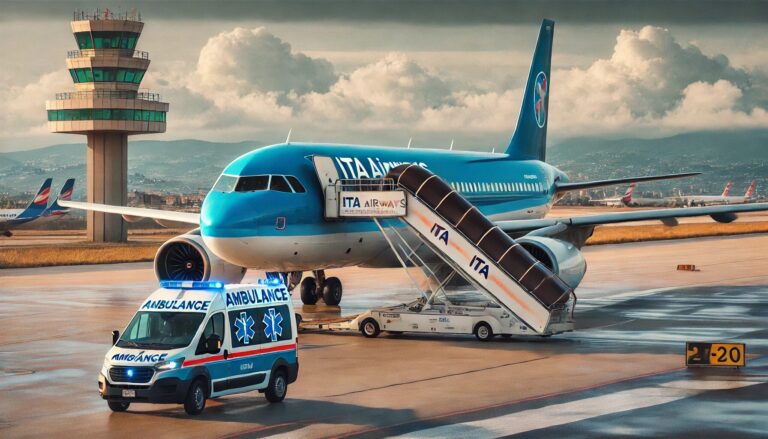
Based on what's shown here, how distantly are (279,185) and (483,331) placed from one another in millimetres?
6417

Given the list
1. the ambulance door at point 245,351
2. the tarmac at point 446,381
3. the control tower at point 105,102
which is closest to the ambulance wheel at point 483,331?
the tarmac at point 446,381

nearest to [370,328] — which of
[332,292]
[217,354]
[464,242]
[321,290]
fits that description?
[464,242]

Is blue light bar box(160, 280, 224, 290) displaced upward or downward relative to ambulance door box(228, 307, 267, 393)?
upward

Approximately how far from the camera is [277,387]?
20.2 metres

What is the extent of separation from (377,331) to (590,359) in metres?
6.45

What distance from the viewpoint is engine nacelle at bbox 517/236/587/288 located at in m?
32.0

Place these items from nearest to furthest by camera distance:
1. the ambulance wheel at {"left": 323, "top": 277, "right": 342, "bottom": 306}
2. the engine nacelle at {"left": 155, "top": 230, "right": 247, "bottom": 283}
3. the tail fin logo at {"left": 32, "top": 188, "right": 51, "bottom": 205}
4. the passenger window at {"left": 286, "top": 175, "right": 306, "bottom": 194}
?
the passenger window at {"left": 286, "top": 175, "right": 306, "bottom": 194}
the engine nacelle at {"left": 155, "top": 230, "right": 247, "bottom": 283}
the ambulance wheel at {"left": 323, "top": 277, "right": 342, "bottom": 306}
the tail fin logo at {"left": 32, "top": 188, "right": 51, "bottom": 205}

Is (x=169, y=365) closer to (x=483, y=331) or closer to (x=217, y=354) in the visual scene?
(x=217, y=354)

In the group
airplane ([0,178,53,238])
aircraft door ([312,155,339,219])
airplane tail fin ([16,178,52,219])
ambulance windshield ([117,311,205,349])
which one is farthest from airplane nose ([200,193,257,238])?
airplane tail fin ([16,178,52,219])

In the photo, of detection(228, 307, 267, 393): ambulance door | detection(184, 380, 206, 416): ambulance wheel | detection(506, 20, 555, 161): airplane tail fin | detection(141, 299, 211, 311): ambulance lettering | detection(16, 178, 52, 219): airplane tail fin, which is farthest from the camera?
detection(16, 178, 52, 219): airplane tail fin

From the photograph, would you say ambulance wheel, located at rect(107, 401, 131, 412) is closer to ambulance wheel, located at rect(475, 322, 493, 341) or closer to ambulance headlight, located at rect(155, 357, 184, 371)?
ambulance headlight, located at rect(155, 357, 184, 371)

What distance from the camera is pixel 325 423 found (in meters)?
18.2

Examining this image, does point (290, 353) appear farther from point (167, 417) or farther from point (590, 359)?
point (590, 359)

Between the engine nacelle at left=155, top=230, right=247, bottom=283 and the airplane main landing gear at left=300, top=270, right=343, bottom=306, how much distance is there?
5144 millimetres
